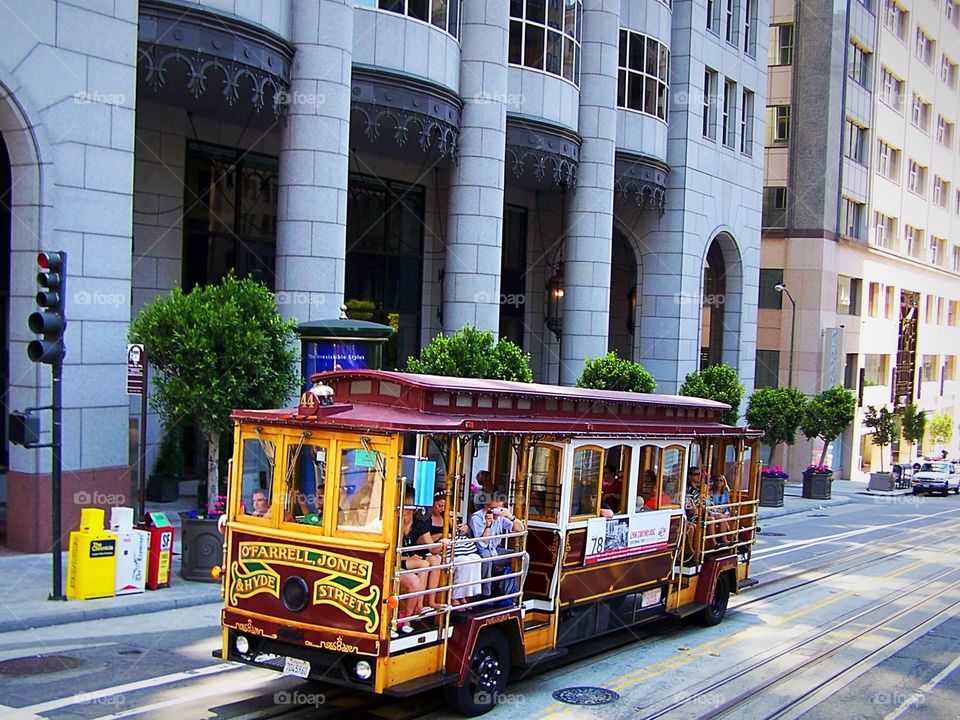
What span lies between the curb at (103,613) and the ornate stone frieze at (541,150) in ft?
53.2

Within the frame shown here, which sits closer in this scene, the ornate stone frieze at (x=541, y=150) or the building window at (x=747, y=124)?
the ornate stone frieze at (x=541, y=150)

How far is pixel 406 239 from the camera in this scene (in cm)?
3016

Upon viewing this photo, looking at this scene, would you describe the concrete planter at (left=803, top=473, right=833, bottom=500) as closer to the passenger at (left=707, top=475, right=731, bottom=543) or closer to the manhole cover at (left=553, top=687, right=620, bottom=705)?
the passenger at (left=707, top=475, right=731, bottom=543)

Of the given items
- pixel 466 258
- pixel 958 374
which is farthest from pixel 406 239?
pixel 958 374

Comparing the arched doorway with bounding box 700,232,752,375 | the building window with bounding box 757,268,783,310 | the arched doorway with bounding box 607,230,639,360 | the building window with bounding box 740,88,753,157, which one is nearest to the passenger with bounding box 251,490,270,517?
the arched doorway with bounding box 607,230,639,360

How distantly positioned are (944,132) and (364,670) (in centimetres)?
6659

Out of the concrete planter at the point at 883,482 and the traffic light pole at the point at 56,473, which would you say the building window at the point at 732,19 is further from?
the traffic light pole at the point at 56,473

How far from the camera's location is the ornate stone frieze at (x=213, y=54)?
1798 centimetres

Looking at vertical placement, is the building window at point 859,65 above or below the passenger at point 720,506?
above

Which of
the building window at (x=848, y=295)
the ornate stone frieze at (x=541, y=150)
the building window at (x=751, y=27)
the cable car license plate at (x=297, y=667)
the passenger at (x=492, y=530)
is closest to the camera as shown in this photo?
the cable car license plate at (x=297, y=667)

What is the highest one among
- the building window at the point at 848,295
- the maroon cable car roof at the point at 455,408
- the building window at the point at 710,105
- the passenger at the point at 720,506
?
the building window at the point at 710,105

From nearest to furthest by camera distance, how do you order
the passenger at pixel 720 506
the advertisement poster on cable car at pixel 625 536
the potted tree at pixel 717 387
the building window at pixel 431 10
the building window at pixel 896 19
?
the advertisement poster on cable car at pixel 625 536 → the passenger at pixel 720 506 → the building window at pixel 431 10 → the potted tree at pixel 717 387 → the building window at pixel 896 19

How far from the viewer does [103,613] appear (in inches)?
516

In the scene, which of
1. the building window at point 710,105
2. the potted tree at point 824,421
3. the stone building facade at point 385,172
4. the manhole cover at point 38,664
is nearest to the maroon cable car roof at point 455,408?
the manhole cover at point 38,664
